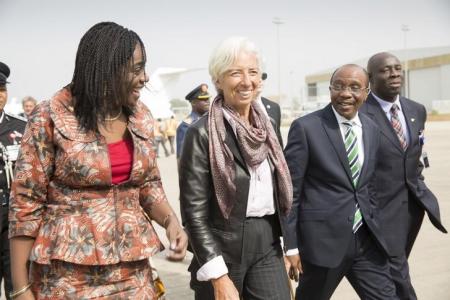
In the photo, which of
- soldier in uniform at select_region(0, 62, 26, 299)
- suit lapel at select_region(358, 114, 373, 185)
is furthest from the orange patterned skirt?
soldier in uniform at select_region(0, 62, 26, 299)

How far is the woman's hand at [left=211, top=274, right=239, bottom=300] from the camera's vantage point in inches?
106

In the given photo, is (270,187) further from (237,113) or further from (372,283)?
(372,283)

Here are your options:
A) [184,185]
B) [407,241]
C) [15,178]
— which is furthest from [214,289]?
[407,241]

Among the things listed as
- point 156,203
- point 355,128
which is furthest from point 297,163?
point 156,203

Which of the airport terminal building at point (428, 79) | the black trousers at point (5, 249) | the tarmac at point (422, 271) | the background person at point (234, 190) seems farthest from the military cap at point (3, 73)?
the airport terminal building at point (428, 79)

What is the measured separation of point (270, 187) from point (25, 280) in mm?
1212

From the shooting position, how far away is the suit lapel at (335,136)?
349cm

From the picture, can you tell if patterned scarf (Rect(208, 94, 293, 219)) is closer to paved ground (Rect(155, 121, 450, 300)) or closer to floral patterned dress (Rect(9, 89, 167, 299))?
floral patterned dress (Rect(9, 89, 167, 299))

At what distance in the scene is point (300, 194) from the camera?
3.58 m

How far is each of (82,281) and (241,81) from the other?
1.19 m

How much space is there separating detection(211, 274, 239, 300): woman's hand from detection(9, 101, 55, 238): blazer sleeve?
0.88 metres

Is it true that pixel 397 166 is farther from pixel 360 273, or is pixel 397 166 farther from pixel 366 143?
pixel 360 273

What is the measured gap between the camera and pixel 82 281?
2.24m

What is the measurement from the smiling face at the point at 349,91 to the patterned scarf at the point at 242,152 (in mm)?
848
